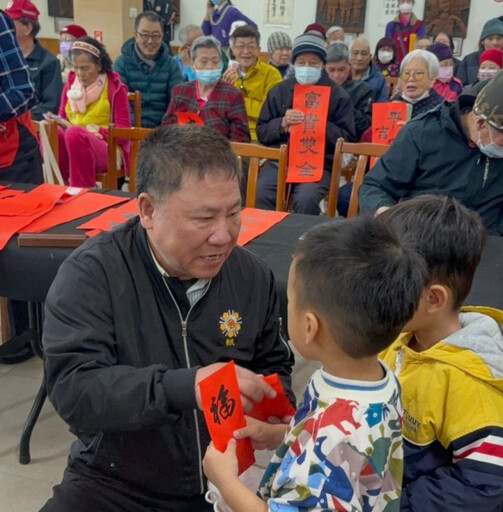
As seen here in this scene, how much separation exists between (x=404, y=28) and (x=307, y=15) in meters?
1.93

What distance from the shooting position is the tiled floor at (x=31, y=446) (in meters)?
1.98

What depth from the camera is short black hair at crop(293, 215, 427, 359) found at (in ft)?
2.94

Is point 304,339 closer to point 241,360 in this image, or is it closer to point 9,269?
point 241,360

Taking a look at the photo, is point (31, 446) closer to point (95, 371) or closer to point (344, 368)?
point (95, 371)

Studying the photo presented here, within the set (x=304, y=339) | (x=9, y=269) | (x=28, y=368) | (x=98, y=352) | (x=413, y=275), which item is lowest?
(x=28, y=368)

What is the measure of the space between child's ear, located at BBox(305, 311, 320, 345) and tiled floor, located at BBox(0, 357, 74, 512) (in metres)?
1.41

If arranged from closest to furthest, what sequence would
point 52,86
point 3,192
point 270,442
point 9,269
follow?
point 270,442, point 9,269, point 3,192, point 52,86

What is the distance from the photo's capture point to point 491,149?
217 centimetres

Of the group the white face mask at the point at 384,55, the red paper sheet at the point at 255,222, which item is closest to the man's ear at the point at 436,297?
the red paper sheet at the point at 255,222

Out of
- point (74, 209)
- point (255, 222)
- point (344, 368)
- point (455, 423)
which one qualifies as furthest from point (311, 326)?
point (74, 209)

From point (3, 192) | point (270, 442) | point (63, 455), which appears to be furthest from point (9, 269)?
point (270, 442)

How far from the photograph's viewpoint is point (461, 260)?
1184 mm

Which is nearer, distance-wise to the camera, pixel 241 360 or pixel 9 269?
pixel 241 360

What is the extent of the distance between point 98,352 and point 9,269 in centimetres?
89
